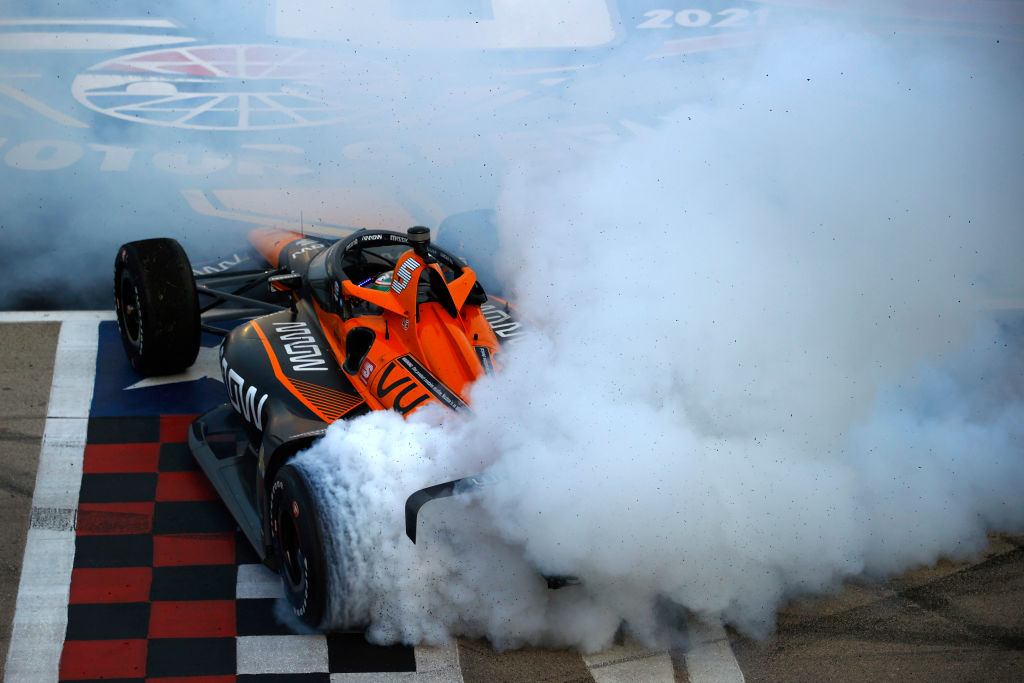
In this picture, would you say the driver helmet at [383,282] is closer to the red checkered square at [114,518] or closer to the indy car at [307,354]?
the indy car at [307,354]

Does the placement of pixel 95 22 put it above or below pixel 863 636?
above

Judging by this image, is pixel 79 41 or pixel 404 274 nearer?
pixel 404 274

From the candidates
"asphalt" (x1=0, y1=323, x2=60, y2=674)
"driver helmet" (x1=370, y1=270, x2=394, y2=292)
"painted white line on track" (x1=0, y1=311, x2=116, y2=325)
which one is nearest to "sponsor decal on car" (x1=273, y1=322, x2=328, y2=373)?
"driver helmet" (x1=370, y1=270, x2=394, y2=292)

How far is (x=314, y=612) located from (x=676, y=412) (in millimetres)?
1549

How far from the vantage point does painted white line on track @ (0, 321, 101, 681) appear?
4.18 meters

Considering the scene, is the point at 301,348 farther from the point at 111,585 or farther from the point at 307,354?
the point at 111,585

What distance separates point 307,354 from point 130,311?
1281mm

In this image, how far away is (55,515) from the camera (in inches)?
194

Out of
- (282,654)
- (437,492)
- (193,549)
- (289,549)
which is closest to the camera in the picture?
(437,492)

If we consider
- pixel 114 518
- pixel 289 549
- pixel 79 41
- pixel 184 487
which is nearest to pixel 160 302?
pixel 184 487

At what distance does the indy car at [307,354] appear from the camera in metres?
4.41

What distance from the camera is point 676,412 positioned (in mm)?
4312

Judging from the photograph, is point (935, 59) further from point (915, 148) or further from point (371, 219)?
point (371, 219)

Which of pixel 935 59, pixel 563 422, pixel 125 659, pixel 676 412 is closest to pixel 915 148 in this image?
pixel 935 59
